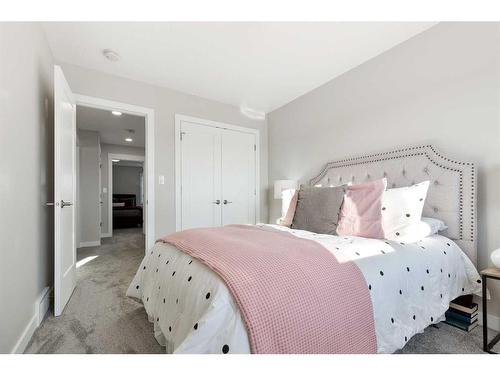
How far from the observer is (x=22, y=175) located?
1535mm

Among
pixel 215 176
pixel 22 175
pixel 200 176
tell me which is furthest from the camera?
pixel 215 176

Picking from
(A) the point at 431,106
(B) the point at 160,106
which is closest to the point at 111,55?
(B) the point at 160,106

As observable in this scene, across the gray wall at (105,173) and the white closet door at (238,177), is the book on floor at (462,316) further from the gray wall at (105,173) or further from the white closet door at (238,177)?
the gray wall at (105,173)

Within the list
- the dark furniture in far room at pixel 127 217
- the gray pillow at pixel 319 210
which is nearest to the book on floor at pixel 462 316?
the gray pillow at pixel 319 210

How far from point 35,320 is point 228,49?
2.69m

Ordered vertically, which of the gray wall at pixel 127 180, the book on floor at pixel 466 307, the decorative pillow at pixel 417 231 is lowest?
the book on floor at pixel 466 307

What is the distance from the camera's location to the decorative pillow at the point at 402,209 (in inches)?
68.9

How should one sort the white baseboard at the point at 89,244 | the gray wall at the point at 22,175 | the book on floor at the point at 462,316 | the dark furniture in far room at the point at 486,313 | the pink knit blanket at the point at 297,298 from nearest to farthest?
1. the pink knit blanket at the point at 297,298
2. the gray wall at the point at 22,175
3. the dark furniture in far room at the point at 486,313
4. the book on floor at the point at 462,316
5. the white baseboard at the point at 89,244

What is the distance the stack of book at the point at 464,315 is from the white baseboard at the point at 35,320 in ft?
9.10

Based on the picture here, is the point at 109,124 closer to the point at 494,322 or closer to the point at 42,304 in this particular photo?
the point at 42,304

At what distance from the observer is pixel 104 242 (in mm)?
5176
